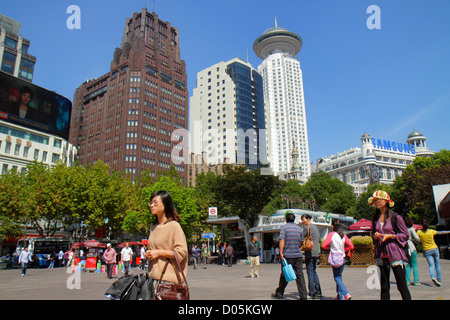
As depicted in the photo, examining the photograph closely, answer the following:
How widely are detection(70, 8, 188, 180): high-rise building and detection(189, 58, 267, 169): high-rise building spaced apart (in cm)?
1527

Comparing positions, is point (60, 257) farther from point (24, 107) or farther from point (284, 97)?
point (284, 97)

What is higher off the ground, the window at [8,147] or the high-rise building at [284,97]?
the high-rise building at [284,97]

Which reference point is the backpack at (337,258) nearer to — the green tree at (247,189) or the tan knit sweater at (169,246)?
the tan knit sweater at (169,246)

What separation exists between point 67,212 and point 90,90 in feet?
265

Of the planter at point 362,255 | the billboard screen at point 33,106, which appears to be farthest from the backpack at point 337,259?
the billboard screen at point 33,106

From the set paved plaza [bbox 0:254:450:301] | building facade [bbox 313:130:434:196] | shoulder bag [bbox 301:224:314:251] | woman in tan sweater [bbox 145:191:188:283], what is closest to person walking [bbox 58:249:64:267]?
paved plaza [bbox 0:254:450:301]

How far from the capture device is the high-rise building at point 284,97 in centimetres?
16975

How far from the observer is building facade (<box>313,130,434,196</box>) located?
12850cm

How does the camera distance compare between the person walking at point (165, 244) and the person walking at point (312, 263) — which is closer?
the person walking at point (165, 244)

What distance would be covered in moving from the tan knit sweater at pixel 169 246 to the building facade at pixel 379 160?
134698 mm
